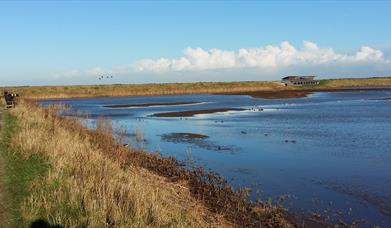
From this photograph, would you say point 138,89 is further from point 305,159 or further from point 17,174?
point 17,174

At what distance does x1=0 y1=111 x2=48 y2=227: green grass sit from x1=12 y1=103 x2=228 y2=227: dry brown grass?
186mm

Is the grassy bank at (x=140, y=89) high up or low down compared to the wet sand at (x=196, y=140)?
up

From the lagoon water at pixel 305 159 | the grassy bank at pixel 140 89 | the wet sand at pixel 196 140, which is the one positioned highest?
the grassy bank at pixel 140 89

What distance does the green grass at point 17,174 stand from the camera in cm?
784

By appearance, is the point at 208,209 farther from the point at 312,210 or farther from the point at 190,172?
the point at 190,172

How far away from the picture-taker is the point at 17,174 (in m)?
10.1

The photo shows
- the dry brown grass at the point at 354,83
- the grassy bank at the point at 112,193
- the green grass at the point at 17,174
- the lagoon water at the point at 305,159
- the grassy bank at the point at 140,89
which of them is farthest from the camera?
the dry brown grass at the point at 354,83

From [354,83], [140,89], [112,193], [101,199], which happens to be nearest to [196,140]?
[112,193]

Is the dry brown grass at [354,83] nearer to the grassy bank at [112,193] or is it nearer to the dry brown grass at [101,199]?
the grassy bank at [112,193]

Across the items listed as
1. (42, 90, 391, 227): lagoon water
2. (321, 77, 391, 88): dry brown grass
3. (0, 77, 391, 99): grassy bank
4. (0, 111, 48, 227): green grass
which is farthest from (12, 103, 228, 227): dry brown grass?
(321, 77, 391, 88): dry brown grass

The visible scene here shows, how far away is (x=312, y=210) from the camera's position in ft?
33.1

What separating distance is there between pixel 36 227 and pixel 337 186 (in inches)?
328

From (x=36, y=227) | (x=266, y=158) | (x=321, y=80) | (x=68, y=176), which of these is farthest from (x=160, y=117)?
(x=321, y=80)

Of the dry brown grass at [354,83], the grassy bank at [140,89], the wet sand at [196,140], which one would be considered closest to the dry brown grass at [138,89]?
the grassy bank at [140,89]
